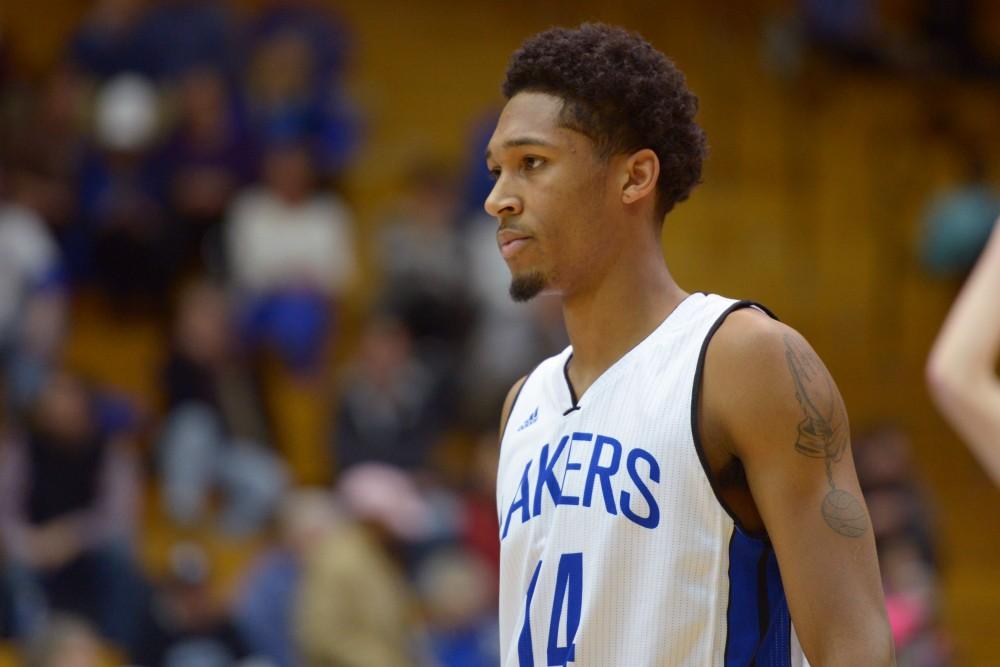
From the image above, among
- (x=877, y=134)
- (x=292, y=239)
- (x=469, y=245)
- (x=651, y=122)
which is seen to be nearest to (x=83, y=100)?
(x=292, y=239)

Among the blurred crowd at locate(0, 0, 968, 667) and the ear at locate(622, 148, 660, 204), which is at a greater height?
the blurred crowd at locate(0, 0, 968, 667)

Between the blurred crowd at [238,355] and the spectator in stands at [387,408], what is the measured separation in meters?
0.02

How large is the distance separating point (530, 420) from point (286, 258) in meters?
8.37

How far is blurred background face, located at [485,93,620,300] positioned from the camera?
335 centimetres

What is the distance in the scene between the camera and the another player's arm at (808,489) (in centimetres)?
295

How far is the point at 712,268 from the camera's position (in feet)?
44.4

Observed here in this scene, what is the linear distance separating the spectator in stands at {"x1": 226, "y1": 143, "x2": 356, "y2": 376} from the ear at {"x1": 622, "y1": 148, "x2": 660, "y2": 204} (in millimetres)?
8461

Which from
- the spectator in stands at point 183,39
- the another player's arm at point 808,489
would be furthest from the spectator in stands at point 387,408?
the another player's arm at point 808,489

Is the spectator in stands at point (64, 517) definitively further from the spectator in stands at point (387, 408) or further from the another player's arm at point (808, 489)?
the another player's arm at point (808, 489)

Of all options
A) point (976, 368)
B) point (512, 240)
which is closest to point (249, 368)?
point (512, 240)

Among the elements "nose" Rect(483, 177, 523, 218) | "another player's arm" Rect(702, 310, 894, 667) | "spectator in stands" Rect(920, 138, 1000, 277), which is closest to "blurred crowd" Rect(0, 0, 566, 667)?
"spectator in stands" Rect(920, 138, 1000, 277)

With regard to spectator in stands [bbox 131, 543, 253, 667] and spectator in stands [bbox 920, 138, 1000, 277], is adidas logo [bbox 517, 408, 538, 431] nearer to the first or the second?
spectator in stands [bbox 131, 543, 253, 667]

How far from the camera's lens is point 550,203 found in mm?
3346

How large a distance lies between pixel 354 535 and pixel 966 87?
8.29 metres
